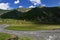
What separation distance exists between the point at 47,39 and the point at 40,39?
9.40ft

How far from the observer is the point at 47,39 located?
79812 millimetres

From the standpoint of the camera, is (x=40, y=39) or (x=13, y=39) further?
(x=40, y=39)

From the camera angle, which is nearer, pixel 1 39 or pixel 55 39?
pixel 1 39

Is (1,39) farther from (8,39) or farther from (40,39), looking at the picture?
(40,39)

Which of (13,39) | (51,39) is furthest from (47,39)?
(13,39)

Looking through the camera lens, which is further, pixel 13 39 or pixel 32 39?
pixel 32 39

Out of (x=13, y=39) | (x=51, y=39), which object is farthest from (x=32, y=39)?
(x=13, y=39)

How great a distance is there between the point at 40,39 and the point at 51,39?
436cm

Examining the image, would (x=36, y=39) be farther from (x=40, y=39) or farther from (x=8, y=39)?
(x=8, y=39)

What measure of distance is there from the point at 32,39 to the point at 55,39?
9.20 meters

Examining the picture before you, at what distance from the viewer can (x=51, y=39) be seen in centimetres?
7925

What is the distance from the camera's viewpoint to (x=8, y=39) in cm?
6412

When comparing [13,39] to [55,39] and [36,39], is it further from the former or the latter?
[55,39]

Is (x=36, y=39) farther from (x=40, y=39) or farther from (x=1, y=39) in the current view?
(x=1, y=39)
